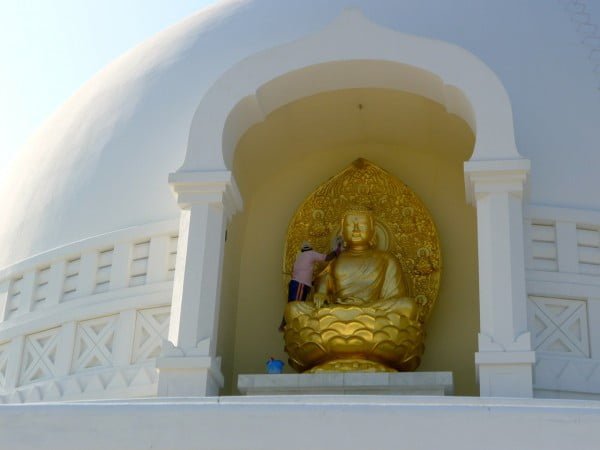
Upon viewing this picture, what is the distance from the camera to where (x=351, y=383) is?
26.3 ft

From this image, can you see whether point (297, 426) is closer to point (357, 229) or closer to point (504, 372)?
point (504, 372)

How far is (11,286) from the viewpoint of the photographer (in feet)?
32.4

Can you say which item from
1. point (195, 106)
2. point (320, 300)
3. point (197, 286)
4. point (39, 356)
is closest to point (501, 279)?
point (320, 300)

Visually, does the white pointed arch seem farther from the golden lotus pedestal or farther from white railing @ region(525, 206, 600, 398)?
the golden lotus pedestal

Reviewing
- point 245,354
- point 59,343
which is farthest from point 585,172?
point 59,343

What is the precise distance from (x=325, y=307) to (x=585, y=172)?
87.6 inches

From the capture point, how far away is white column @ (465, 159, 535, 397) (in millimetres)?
7520

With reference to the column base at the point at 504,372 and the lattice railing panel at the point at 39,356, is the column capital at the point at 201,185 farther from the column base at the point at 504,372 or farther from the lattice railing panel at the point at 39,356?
the column base at the point at 504,372

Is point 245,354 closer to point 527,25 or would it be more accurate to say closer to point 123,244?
point 123,244

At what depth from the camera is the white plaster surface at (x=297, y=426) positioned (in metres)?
5.79

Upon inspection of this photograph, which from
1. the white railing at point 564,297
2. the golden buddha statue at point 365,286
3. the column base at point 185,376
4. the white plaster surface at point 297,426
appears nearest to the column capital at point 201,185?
the golden buddha statue at point 365,286

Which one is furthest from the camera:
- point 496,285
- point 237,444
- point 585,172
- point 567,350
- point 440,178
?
point 440,178

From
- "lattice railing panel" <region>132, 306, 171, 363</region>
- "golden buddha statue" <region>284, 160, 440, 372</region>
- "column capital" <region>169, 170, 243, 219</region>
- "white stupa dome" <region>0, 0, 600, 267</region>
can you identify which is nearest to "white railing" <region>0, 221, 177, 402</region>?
"lattice railing panel" <region>132, 306, 171, 363</region>

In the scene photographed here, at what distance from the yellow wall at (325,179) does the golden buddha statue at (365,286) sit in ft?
0.49
